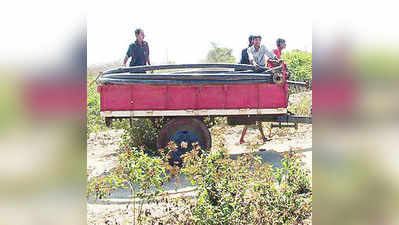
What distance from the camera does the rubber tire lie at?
668cm

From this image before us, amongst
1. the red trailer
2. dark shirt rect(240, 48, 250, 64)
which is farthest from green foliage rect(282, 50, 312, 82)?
the red trailer

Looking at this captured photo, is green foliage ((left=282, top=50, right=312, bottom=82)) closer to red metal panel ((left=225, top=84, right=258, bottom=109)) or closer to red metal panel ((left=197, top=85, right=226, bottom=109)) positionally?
red metal panel ((left=225, top=84, right=258, bottom=109))

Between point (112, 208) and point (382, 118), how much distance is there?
14.6 ft

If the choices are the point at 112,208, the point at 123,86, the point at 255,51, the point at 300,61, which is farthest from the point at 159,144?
the point at 300,61

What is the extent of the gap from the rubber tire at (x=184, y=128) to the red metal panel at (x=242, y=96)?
0.60 metres

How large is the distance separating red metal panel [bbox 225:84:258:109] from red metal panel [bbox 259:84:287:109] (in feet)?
0.38

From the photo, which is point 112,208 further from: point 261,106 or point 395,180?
point 395,180

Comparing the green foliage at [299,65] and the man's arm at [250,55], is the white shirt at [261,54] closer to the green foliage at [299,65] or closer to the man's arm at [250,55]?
the man's arm at [250,55]

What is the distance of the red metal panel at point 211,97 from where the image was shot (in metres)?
6.80

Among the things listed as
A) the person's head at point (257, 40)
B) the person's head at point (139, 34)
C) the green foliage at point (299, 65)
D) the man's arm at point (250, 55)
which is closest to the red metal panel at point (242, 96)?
the man's arm at point (250, 55)

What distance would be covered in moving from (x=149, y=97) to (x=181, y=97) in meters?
0.54

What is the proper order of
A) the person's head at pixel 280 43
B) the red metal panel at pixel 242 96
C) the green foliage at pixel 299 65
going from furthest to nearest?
the green foliage at pixel 299 65
the person's head at pixel 280 43
the red metal panel at pixel 242 96

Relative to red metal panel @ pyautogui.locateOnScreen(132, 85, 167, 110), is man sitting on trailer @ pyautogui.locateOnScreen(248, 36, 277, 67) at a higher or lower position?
higher

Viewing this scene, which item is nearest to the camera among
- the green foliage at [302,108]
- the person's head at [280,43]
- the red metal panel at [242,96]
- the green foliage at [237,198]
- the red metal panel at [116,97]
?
the green foliage at [237,198]
